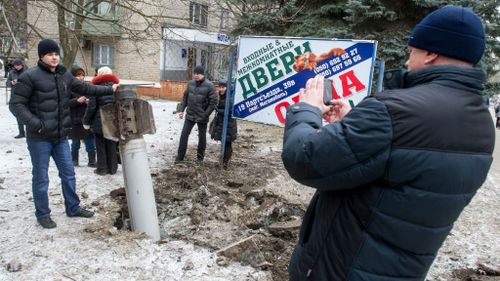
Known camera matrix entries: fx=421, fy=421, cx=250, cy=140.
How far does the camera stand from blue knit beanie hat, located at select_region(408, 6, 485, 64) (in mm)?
1439

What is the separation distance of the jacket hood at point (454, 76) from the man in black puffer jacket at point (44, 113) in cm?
344

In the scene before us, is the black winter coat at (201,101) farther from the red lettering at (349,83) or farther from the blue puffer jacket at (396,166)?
the blue puffer jacket at (396,166)

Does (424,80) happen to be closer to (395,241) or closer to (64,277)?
(395,241)

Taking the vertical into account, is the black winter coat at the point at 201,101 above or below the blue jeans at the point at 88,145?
above

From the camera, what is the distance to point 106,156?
6.54 metres

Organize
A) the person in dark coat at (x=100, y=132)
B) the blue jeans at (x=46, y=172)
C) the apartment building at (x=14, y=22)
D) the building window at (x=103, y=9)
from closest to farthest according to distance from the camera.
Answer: the blue jeans at (x=46, y=172) < the person in dark coat at (x=100, y=132) < the apartment building at (x=14, y=22) < the building window at (x=103, y=9)

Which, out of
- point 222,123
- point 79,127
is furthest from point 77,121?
point 222,123

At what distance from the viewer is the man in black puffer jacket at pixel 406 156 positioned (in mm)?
1389

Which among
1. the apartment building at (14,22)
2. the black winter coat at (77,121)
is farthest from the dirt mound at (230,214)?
the apartment building at (14,22)

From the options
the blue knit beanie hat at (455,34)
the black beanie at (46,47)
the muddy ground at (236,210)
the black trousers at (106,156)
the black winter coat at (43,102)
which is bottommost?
the muddy ground at (236,210)

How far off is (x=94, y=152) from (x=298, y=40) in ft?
12.4

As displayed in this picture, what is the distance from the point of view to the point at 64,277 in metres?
3.48

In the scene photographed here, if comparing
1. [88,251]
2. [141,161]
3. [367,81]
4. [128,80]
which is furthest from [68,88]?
[128,80]

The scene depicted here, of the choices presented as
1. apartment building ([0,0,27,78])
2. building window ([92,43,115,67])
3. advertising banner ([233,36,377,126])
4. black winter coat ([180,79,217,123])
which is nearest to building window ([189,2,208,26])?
black winter coat ([180,79,217,123])
